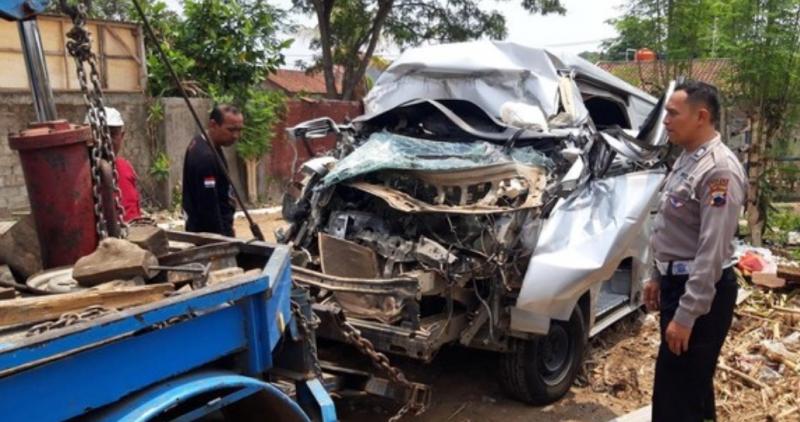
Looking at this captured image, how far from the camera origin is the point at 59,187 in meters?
2.91

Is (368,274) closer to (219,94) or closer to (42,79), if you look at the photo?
(42,79)

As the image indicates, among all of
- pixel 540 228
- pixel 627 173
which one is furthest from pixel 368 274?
pixel 627 173

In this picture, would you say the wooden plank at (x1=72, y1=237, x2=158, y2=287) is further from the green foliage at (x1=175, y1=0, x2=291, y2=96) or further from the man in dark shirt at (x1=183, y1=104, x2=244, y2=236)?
the green foliage at (x1=175, y1=0, x2=291, y2=96)

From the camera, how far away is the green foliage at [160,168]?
12945mm

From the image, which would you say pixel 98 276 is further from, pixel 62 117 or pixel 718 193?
pixel 62 117

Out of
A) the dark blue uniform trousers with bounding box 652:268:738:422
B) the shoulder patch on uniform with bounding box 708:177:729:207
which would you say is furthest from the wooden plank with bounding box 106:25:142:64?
the shoulder patch on uniform with bounding box 708:177:729:207

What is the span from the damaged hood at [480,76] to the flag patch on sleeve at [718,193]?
235 cm

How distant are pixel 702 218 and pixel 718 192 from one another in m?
0.14

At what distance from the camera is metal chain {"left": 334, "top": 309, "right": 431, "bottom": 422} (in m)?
3.67

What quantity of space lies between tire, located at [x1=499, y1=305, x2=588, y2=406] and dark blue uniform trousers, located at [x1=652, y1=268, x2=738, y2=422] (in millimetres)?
1017

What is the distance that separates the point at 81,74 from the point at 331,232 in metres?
2.06

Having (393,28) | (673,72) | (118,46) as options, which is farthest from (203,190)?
(393,28)

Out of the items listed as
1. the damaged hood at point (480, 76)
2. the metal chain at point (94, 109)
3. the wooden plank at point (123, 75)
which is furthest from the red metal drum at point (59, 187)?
the wooden plank at point (123, 75)

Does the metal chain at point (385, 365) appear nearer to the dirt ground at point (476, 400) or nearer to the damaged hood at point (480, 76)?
the dirt ground at point (476, 400)
